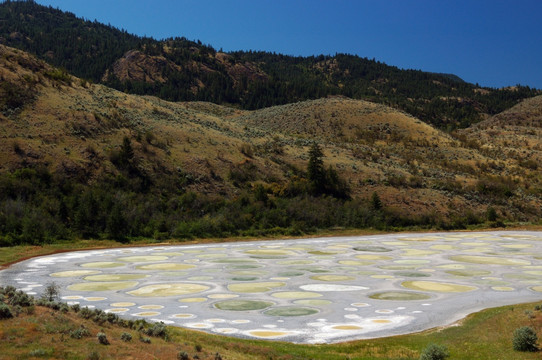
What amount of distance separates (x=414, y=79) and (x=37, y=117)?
178348 mm

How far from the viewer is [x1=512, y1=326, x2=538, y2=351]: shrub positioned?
1170cm

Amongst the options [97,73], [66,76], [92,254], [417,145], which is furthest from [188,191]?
[97,73]

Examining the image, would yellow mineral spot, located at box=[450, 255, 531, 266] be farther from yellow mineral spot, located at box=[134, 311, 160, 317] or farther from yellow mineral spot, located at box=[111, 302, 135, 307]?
yellow mineral spot, located at box=[111, 302, 135, 307]

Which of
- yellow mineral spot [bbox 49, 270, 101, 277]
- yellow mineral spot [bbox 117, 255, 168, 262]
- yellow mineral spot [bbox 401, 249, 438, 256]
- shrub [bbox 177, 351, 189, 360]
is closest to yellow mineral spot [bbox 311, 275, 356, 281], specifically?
yellow mineral spot [bbox 401, 249, 438, 256]

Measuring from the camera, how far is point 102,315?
41.4 ft

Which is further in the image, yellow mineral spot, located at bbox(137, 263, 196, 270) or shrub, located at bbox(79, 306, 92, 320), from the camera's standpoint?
yellow mineral spot, located at bbox(137, 263, 196, 270)

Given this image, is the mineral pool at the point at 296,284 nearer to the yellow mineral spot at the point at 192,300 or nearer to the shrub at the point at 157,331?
the yellow mineral spot at the point at 192,300

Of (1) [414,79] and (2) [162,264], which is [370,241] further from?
(1) [414,79]

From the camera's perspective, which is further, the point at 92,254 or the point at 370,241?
the point at 370,241

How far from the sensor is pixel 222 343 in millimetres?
12258

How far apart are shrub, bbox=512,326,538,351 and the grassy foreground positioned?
0.25 m

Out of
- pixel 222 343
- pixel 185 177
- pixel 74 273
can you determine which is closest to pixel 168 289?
pixel 74 273

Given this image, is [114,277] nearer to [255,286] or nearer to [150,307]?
[150,307]

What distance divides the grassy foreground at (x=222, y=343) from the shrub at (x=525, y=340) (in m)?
0.25
